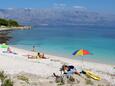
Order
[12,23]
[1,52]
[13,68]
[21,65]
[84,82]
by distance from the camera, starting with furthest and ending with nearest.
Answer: [12,23] < [1,52] < [21,65] < [13,68] < [84,82]

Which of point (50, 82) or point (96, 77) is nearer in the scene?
point (50, 82)

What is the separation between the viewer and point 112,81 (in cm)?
2061

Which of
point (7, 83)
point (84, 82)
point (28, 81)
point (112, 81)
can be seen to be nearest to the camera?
point (7, 83)

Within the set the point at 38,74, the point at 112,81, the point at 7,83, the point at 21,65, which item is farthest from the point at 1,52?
the point at 7,83

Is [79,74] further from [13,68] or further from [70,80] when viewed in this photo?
[13,68]

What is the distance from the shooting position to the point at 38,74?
2094 cm

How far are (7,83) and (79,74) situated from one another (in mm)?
6947

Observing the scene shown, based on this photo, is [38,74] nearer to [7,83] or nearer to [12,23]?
[7,83]

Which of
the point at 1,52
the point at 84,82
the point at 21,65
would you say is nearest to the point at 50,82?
the point at 84,82

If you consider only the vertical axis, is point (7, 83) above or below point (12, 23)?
below

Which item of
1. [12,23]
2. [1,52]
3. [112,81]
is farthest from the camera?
[12,23]

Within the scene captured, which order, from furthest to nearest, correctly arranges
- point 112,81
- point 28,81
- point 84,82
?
point 112,81
point 84,82
point 28,81

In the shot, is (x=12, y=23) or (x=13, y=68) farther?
(x=12, y=23)

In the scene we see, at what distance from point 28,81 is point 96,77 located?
194 inches
